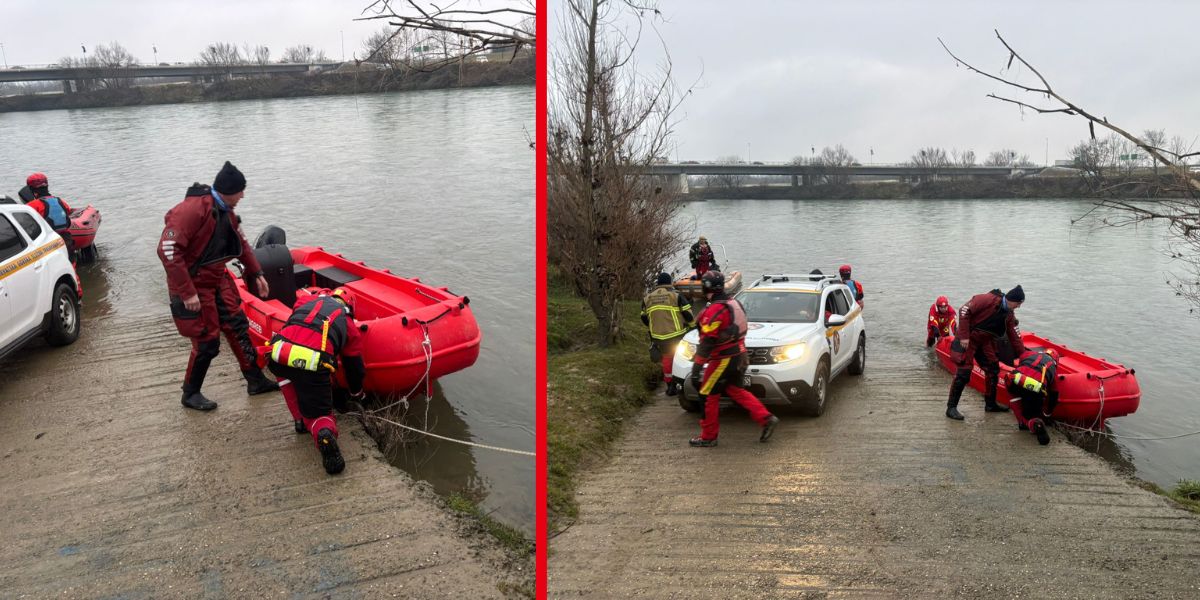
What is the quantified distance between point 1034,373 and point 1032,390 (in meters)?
0.17

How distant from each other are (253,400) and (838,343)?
559cm

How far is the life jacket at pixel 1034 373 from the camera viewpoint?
7.25m

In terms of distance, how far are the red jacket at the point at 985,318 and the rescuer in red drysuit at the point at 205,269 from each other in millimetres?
6025

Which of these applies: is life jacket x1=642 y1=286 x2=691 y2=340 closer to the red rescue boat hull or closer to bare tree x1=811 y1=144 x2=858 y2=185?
the red rescue boat hull

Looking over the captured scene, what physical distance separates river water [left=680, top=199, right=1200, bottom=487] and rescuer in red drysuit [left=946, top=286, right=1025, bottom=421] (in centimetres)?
46

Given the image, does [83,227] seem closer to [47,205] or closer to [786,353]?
[47,205]

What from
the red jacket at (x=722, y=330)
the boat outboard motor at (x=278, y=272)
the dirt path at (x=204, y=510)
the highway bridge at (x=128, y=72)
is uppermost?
the highway bridge at (x=128, y=72)

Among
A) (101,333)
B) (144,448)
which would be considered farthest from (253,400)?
(101,333)

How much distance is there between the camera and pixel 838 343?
28.7ft

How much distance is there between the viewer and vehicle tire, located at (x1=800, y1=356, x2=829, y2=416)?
748 centimetres

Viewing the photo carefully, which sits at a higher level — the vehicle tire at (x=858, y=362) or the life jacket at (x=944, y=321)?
the life jacket at (x=944, y=321)

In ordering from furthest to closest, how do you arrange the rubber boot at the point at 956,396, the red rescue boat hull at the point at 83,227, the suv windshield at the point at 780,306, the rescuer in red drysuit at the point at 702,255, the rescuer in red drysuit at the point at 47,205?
the rescuer in red drysuit at the point at 702,255 < the red rescue boat hull at the point at 83,227 < the rescuer in red drysuit at the point at 47,205 < the suv windshield at the point at 780,306 < the rubber boot at the point at 956,396

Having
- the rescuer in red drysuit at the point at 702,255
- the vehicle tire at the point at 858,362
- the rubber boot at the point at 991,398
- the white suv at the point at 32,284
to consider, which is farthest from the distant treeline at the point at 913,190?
the white suv at the point at 32,284

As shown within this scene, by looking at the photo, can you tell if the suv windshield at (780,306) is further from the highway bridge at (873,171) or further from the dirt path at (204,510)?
the highway bridge at (873,171)
